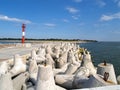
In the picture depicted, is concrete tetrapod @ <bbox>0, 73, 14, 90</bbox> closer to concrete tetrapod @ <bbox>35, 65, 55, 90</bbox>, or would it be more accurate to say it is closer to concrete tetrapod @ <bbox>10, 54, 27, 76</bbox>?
concrete tetrapod @ <bbox>35, 65, 55, 90</bbox>

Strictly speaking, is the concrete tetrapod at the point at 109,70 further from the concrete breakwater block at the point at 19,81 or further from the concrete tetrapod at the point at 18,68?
the concrete tetrapod at the point at 18,68

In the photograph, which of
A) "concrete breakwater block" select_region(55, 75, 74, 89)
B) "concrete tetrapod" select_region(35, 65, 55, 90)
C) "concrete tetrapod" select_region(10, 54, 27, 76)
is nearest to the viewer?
"concrete tetrapod" select_region(35, 65, 55, 90)

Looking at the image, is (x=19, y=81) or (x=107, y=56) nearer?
(x=19, y=81)

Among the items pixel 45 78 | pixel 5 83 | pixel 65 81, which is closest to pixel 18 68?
pixel 65 81

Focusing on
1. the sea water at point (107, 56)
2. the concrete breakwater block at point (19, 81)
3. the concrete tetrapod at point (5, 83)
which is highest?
the concrete tetrapod at point (5, 83)

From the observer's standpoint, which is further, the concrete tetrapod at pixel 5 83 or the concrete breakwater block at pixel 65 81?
the concrete breakwater block at pixel 65 81

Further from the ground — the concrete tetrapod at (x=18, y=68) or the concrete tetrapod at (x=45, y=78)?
the concrete tetrapod at (x=45, y=78)

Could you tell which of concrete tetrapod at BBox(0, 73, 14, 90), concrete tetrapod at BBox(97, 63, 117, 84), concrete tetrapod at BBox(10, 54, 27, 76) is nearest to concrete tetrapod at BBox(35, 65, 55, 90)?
concrete tetrapod at BBox(0, 73, 14, 90)

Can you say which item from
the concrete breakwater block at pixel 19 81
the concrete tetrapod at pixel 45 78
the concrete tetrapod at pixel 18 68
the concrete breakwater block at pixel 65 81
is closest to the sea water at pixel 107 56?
the concrete tetrapod at pixel 18 68

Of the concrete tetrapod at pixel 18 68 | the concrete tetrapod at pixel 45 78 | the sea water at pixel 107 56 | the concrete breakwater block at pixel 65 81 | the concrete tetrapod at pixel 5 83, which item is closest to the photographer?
the concrete tetrapod at pixel 45 78

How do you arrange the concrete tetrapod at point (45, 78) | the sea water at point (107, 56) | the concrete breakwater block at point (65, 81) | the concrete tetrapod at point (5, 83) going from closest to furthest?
the concrete tetrapod at point (45, 78)
the concrete tetrapod at point (5, 83)
the concrete breakwater block at point (65, 81)
the sea water at point (107, 56)

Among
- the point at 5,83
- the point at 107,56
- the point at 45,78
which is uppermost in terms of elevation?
the point at 45,78

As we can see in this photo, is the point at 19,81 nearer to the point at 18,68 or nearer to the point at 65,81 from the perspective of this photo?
the point at 65,81

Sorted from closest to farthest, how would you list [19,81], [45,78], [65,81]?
1. [45,78]
2. [65,81]
3. [19,81]
